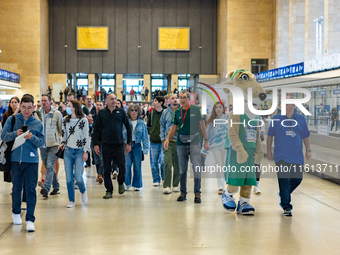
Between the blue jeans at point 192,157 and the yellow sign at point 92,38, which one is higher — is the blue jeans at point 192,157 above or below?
below

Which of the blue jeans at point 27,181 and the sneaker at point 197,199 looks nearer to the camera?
the blue jeans at point 27,181

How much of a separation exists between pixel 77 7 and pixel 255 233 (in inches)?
1383

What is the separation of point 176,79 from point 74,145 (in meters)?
32.4

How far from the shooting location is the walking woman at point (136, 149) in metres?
7.95

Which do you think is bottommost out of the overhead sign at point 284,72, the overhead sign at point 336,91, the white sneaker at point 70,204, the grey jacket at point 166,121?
the white sneaker at point 70,204

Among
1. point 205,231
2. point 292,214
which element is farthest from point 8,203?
point 292,214

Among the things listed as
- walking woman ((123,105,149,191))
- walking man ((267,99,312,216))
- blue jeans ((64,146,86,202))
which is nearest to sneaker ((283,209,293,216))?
walking man ((267,99,312,216))

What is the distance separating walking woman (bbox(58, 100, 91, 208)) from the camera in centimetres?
660

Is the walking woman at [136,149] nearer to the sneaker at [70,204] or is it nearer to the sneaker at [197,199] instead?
the sneaker at [197,199]

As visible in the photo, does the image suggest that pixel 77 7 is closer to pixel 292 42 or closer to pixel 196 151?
pixel 292 42

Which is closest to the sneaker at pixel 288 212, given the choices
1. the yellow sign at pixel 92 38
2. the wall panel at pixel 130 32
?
the wall panel at pixel 130 32

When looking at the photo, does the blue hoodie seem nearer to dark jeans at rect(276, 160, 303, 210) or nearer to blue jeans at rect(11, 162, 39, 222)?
blue jeans at rect(11, 162, 39, 222)

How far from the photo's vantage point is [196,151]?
701cm

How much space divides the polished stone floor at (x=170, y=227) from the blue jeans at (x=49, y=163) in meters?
0.27
